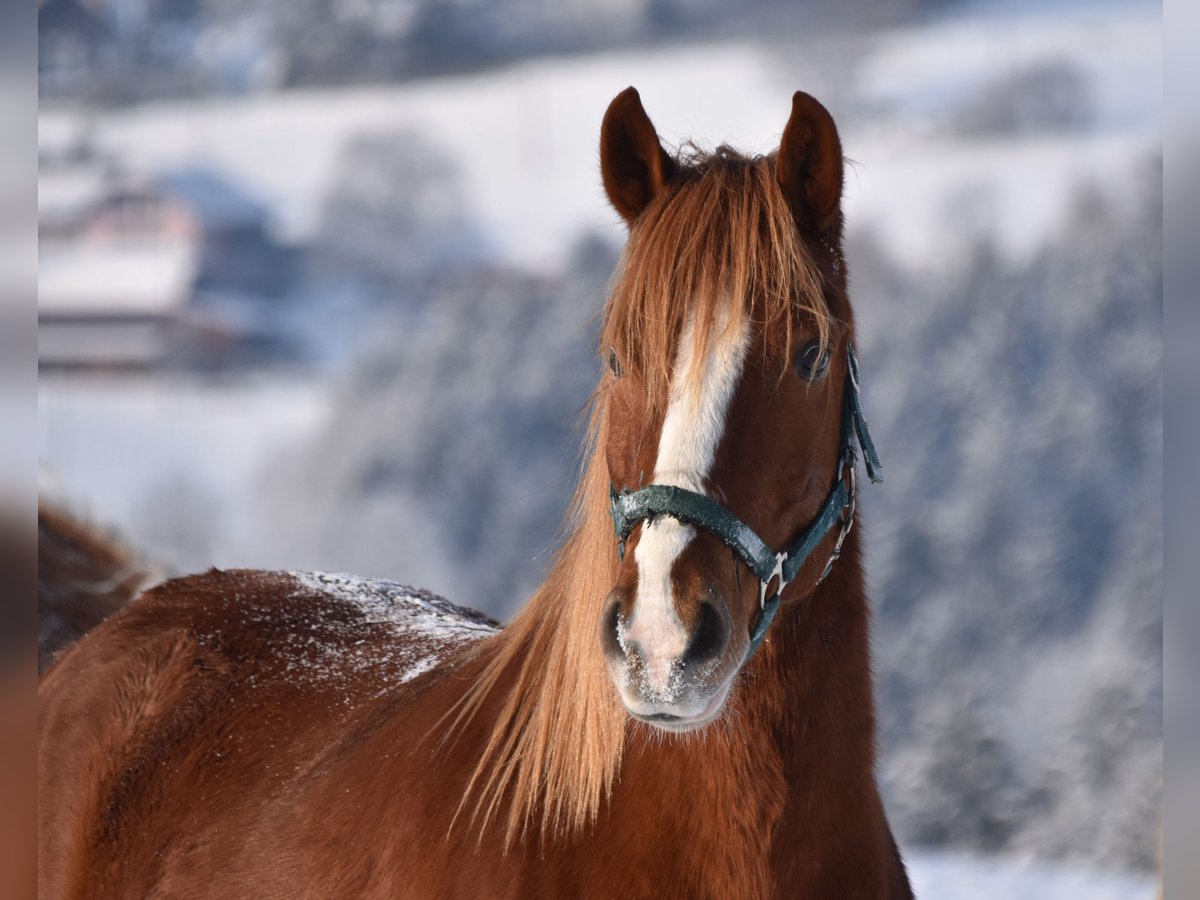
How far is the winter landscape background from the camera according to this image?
403 cm

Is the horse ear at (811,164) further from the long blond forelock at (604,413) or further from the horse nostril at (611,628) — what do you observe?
the horse nostril at (611,628)

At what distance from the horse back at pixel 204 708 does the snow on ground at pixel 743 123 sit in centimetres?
238

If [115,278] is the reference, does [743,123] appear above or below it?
above

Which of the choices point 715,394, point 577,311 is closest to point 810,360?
point 715,394

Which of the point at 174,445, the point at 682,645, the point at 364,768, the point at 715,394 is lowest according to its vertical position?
the point at 364,768

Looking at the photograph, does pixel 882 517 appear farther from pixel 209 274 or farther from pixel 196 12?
pixel 196 12

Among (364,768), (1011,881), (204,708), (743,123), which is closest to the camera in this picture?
(364,768)

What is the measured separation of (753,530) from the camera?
1285 millimetres

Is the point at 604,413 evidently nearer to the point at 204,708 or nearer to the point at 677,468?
the point at 677,468

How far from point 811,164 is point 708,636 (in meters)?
0.71

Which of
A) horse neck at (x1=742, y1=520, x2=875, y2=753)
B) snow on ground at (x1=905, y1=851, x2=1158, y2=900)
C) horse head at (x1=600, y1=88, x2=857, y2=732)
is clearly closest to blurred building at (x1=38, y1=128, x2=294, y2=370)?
snow on ground at (x1=905, y1=851, x2=1158, y2=900)

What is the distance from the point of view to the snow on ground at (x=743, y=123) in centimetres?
397

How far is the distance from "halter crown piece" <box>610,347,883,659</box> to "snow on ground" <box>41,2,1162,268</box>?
7.98 feet

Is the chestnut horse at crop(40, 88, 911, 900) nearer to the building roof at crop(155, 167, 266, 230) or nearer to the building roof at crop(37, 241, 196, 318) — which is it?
the building roof at crop(37, 241, 196, 318)
